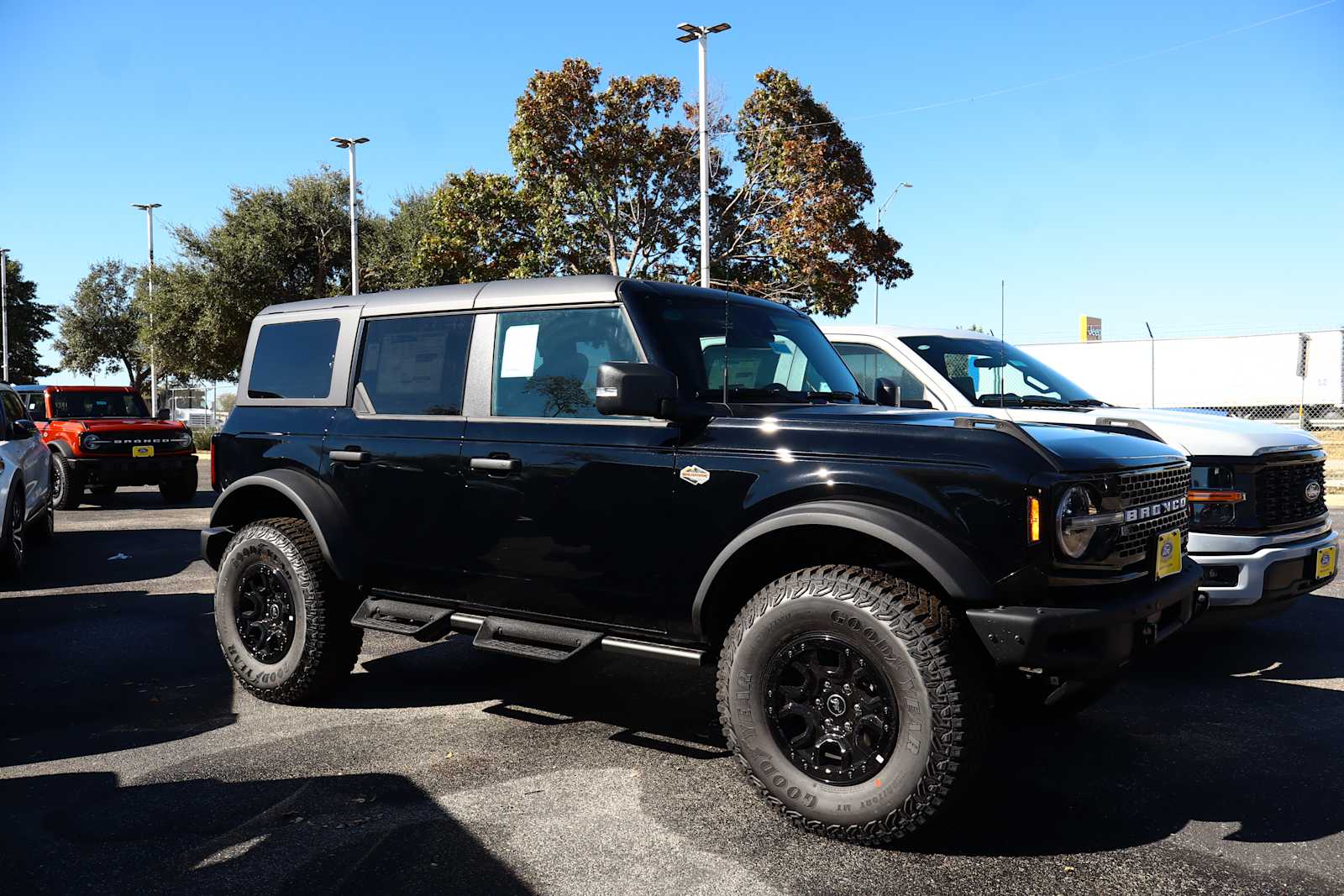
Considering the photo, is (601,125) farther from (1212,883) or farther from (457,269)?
(1212,883)

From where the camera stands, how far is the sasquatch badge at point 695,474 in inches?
154

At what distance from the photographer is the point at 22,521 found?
367 inches

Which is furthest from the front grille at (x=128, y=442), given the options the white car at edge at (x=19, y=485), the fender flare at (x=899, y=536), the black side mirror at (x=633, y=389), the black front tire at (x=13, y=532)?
the fender flare at (x=899, y=536)

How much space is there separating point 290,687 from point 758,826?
2599mm

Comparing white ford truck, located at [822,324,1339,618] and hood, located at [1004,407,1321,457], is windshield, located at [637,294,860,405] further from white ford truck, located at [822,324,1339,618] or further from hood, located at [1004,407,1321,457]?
hood, located at [1004,407,1321,457]

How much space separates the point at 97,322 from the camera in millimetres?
59531

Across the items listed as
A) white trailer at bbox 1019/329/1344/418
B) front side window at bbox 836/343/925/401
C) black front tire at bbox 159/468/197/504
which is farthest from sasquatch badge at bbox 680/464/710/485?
white trailer at bbox 1019/329/1344/418

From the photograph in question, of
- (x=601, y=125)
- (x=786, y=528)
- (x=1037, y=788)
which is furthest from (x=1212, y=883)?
(x=601, y=125)

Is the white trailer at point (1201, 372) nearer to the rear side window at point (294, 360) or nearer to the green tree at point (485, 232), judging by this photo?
the green tree at point (485, 232)

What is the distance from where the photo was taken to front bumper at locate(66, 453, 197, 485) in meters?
14.4

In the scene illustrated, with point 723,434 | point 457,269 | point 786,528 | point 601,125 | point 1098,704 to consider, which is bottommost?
point 1098,704

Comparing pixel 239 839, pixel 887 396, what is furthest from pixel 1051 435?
pixel 239 839

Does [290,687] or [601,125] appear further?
[601,125]

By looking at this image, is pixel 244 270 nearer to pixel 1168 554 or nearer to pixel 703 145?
pixel 703 145
